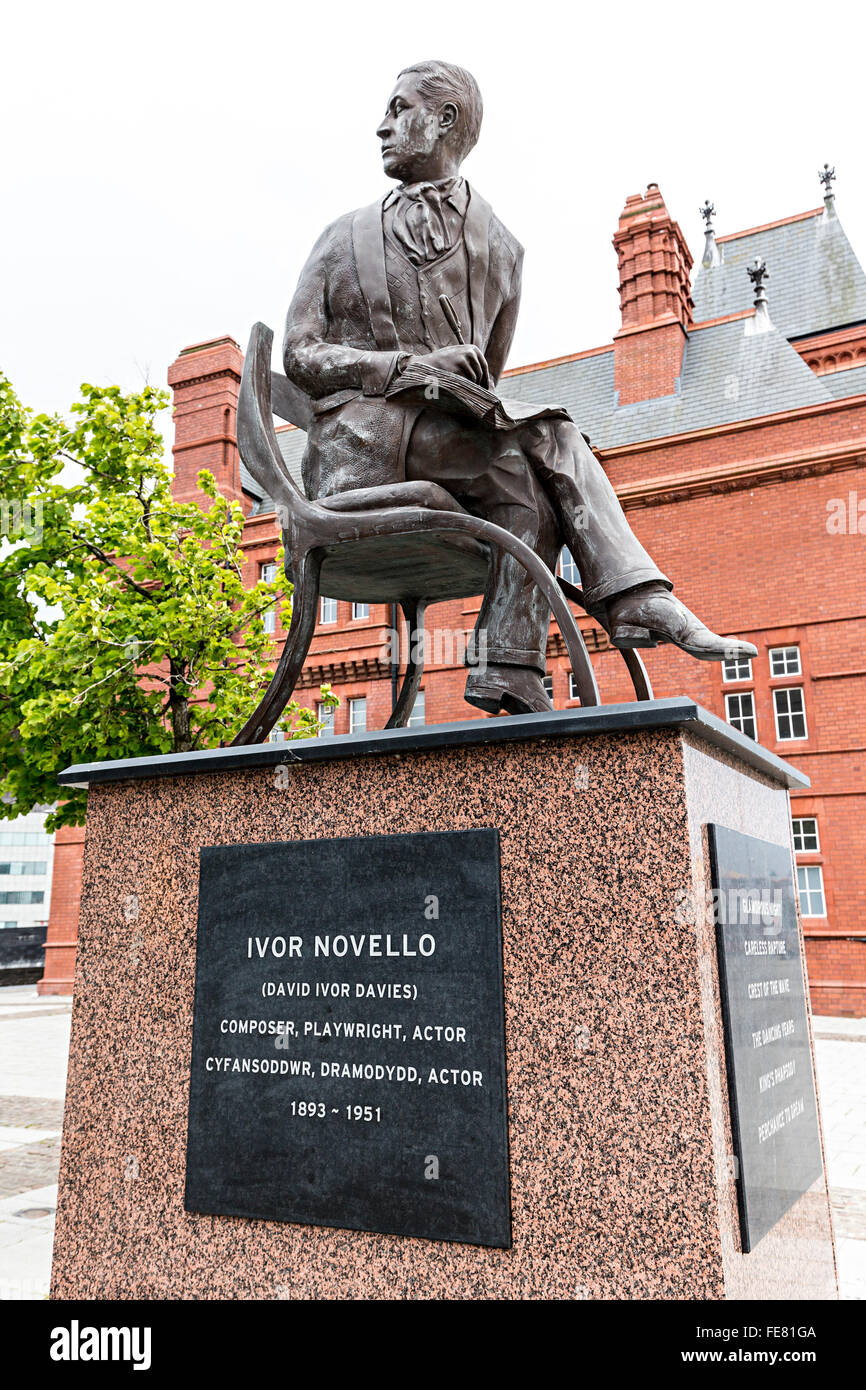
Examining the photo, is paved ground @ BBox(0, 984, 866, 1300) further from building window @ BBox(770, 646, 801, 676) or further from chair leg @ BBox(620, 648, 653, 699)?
building window @ BBox(770, 646, 801, 676)

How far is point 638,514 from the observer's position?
21391 millimetres

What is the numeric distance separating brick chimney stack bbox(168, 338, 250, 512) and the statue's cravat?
2515 centimetres

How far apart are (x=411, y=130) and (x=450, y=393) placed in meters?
1.21

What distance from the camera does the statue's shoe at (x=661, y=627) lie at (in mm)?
3033

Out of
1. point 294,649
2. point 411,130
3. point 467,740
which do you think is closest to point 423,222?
point 411,130

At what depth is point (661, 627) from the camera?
3131 millimetres

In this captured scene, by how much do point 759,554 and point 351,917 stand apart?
18.8 metres

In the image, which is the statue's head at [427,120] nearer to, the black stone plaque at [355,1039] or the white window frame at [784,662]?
the black stone plaque at [355,1039]

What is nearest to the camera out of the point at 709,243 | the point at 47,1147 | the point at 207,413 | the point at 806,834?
the point at 47,1147

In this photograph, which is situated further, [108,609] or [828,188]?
[828,188]

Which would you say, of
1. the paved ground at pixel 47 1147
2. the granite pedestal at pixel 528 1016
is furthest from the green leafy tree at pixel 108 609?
the granite pedestal at pixel 528 1016

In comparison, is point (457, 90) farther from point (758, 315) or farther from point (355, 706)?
point (758, 315)

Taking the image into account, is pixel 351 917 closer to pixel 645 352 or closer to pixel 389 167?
pixel 389 167
